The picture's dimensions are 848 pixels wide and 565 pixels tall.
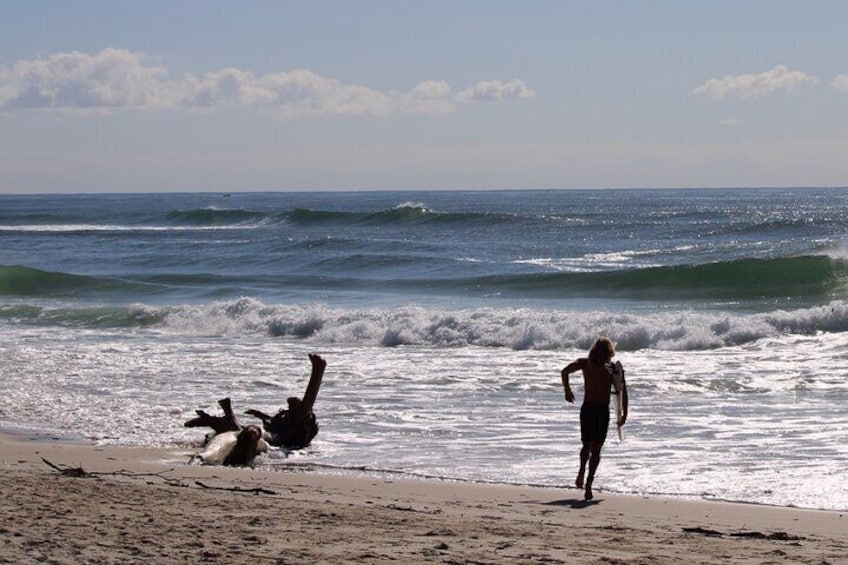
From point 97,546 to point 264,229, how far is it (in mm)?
53324

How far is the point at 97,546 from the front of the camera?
6109 mm

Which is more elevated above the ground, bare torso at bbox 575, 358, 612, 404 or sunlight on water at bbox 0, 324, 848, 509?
bare torso at bbox 575, 358, 612, 404

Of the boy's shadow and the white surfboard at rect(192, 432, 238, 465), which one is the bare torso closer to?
the boy's shadow

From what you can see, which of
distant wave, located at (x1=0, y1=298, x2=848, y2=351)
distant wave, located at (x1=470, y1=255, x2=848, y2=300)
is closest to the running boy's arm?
distant wave, located at (x1=0, y1=298, x2=848, y2=351)

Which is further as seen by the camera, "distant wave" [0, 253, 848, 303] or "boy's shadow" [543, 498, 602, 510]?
"distant wave" [0, 253, 848, 303]

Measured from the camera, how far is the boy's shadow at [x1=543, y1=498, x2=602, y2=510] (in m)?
8.38

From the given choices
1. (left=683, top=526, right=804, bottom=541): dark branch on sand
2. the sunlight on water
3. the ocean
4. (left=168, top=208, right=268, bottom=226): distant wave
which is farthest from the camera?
(left=168, top=208, right=268, bottom=226): distant wave

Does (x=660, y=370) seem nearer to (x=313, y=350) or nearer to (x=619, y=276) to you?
(x=313, y=350)

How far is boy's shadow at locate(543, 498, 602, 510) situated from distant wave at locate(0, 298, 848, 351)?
11256mm

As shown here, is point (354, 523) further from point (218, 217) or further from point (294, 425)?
point (218, 217)

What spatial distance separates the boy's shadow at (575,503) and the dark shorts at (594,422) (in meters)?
0.62

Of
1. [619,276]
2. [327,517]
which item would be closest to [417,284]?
[619,276]

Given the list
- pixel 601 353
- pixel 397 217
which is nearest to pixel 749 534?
pixel 601 353

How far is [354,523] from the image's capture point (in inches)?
283
